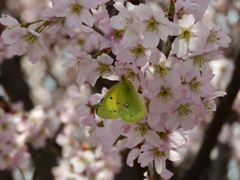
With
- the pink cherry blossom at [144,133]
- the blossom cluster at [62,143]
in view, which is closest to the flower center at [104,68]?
the pink cherry blossom at [144,133]

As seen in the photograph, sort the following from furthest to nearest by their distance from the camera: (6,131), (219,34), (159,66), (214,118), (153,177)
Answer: (6,131) → (214,118) → (153,177) → (219,34) → (159,66)

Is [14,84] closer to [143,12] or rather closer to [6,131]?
[6,131]

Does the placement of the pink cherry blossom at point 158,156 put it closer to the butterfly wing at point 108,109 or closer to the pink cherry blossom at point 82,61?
the butterfly wing at point 108,109

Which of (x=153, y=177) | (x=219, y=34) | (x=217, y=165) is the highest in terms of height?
(x=219, y=34)

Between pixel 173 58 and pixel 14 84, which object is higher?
pixel 173 58

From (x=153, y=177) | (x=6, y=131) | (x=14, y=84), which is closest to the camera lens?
(x=153, y=177)

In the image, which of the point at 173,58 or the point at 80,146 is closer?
the point at 173,58

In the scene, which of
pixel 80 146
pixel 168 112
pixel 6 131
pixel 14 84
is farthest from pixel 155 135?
pixel 14 84

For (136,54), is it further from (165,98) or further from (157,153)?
(157,153)
